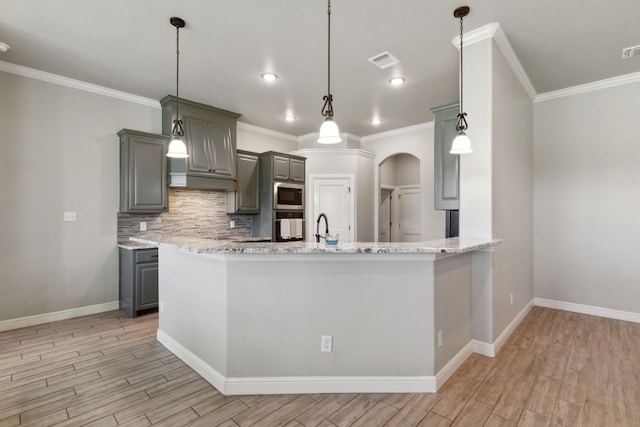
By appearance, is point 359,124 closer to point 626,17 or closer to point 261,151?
point 261,151

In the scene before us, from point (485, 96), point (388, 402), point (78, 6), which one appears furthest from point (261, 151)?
point (388, 402)

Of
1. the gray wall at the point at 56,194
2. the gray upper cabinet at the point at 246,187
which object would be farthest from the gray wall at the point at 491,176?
the gray wall at the point at 56,194

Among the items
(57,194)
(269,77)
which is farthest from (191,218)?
(269,77)

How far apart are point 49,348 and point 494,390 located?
375 cm

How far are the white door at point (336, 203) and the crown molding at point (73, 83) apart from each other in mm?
2914

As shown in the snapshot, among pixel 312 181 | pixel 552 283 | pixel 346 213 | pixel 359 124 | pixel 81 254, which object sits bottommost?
pixel 552 283

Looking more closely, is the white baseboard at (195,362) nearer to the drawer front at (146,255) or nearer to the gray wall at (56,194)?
the drawer front at (146,255)

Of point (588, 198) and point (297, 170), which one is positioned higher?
point (297, 170)

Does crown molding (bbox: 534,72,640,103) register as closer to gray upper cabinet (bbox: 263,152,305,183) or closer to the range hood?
gray upper cabinet (bbox: 263,152,305,183)

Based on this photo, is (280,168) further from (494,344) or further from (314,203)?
(494,344)

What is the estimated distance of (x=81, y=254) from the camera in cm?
383

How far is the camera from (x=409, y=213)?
301 inches

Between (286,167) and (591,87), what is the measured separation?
4.24m

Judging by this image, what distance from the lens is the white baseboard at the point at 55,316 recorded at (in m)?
3.40
